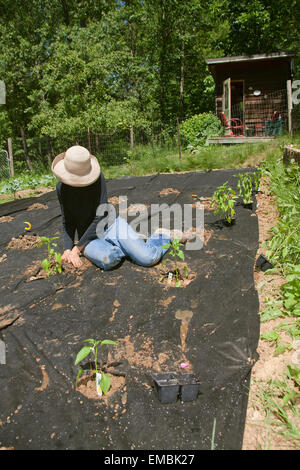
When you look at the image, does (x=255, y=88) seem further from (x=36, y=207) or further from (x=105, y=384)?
(x=105, y=384)

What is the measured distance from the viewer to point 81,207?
2643 mm

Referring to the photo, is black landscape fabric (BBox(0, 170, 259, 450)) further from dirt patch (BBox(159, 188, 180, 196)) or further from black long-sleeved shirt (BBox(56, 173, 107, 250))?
dirt patch (BBox(159, 188, 180, 196))

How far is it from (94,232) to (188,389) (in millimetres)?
1602

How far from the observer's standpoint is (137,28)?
1609cm

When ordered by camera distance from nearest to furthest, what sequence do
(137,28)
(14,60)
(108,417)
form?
(108,417), (14,60), (137,28)

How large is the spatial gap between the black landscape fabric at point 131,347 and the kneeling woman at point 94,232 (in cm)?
13

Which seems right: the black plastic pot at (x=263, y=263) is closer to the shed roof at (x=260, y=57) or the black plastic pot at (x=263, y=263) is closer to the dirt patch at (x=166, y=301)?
the dirt patch at (x=166, y=301)

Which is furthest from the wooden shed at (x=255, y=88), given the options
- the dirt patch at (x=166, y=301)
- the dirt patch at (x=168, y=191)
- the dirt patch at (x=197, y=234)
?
the dirt patch at (x=166, y=301)

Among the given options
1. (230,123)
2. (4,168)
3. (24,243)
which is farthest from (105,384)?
(230,123)

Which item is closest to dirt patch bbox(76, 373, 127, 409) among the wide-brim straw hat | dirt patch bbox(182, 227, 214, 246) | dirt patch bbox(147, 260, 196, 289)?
dirt patch bbox(147, 260, 196, 289)

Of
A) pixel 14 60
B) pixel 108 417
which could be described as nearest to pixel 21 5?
pixel 14 60

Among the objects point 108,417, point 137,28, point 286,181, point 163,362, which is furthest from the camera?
point 137,28
